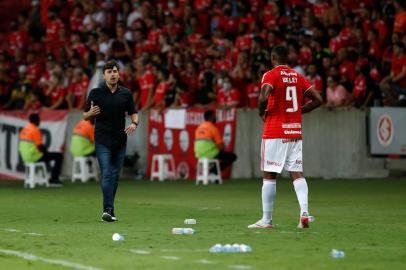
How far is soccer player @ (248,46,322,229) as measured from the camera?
14758 millimetres

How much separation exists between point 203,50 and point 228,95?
11.3 feet

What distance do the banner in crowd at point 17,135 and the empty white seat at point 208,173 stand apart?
5.32 metres

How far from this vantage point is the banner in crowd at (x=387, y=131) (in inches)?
1085

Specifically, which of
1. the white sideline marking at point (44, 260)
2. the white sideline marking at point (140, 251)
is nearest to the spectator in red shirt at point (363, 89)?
the white sideline marking at point (140, 251)

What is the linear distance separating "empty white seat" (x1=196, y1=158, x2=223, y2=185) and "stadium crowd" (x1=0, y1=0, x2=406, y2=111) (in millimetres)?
1736

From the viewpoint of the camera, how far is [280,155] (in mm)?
14758

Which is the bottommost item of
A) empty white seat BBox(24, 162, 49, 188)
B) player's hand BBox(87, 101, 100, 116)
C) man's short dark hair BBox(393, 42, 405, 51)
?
empty white seat BBox(24, 162, 49, 188)

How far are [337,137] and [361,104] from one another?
3.55 feet

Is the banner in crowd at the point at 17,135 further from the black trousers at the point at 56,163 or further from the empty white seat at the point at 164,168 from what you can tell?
the black trousers at the point at 56,163

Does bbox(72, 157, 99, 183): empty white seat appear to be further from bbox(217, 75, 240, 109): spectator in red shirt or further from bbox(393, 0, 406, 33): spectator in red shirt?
bbox(393, 0, 406, 33): spectator in red shirt

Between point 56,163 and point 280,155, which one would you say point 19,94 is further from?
point 280,155

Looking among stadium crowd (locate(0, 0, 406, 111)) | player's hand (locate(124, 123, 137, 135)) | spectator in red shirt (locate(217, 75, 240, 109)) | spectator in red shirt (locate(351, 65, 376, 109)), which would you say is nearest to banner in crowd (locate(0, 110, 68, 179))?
stadium crowd (locate(0, 0, 406, 111))

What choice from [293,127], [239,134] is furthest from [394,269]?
[239,134]

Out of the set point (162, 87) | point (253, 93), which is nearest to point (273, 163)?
point (253, 93)
